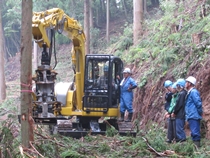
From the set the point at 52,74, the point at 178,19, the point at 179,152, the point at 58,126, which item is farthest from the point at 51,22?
the point at 178,19

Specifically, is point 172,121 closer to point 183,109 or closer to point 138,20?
point 183,109

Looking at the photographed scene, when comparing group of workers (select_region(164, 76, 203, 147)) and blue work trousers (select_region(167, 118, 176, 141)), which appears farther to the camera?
blue work trousers (select_region(167, 118, 176, 141))

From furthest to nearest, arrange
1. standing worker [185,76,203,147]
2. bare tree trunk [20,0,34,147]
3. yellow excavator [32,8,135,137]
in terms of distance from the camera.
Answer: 1. yellow excavator [32,8,135,137]
2. standing worker [185,76,203,147]
3. bare tree trunk [20,0,34,147]

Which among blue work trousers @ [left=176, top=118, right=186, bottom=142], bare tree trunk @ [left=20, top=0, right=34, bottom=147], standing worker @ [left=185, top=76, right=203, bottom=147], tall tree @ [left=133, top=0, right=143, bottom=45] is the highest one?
tall tree @ [left=133, top=0, right=143, bottom=45]

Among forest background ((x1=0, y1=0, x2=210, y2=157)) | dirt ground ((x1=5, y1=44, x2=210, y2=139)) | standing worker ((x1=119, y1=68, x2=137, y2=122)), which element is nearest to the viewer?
forest background ((x1=0, y1=0, x2=210, y2=157))

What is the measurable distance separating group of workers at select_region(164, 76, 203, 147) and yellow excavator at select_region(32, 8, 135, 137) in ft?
4.86

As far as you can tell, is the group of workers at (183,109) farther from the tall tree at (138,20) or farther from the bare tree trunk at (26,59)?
the tall tree at (138,20)

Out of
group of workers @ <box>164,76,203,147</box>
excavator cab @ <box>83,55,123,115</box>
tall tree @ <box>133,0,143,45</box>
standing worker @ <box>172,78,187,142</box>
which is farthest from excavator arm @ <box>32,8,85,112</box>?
tall tree @ <box>133,0,143,45</box>

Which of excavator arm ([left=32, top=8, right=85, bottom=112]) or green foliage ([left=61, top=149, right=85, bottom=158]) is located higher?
excavator arm ([left=32, top=8, right=85, bottom=112])

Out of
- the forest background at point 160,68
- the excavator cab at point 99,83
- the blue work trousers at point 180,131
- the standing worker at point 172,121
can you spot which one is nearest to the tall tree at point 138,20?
the forest background at point 160,68

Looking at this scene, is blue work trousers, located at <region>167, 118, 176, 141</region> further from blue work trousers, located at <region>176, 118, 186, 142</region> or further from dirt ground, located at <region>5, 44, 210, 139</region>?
dirt ground, located at <region>5, 44, 210, 139</region>

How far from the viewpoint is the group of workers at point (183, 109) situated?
25.4 feet

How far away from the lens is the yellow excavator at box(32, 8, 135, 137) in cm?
942

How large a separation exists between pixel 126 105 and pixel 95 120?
108 centimetres
